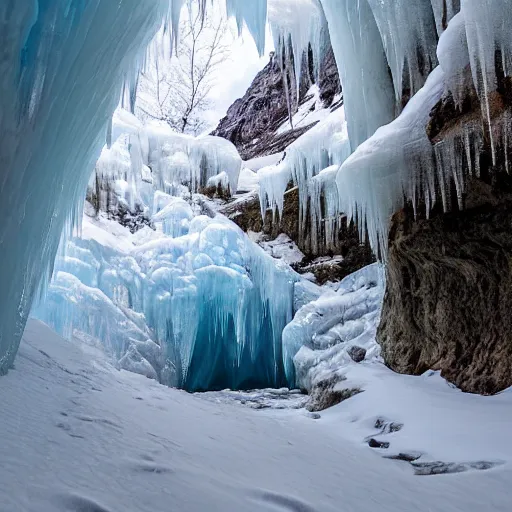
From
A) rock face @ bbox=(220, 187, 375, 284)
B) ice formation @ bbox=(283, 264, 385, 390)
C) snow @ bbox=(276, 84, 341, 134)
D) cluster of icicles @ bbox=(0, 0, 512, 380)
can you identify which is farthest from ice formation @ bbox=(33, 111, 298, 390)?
cluster of icicles @ bbox=(0, 0, 512, 380)

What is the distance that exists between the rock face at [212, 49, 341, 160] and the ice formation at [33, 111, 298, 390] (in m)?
4.39

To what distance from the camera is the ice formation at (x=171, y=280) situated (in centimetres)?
795

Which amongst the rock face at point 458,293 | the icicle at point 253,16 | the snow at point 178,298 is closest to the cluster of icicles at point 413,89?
the rock face at point 458,293

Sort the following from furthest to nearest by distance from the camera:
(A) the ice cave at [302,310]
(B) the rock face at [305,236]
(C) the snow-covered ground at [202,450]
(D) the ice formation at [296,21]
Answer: (B) the rock face at [305,236], (D) the ice formation at [296,21], (A) the ice cave at [302,310], (C) the snow-covered ground at [202,450]

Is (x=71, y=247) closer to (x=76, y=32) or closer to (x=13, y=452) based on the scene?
(x=76, y=32)

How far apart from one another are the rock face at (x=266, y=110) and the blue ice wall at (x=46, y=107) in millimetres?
12610

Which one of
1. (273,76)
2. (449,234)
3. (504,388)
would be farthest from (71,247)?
(273,76)

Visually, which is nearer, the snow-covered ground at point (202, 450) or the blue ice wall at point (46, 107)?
the snow-covered ground at point (202, 450)

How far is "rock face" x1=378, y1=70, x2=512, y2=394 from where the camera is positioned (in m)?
4.00

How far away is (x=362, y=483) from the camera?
235 cm

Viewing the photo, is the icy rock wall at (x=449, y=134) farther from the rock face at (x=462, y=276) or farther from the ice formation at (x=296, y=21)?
the ice formation at (x=296, y=21)

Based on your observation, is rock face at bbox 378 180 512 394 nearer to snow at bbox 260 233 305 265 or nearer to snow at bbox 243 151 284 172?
snow at bbox 260 233 305 265

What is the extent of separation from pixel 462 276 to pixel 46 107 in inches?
157

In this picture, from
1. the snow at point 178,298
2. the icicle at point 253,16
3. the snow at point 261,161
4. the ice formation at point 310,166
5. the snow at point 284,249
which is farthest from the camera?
the snow at point 261,161
